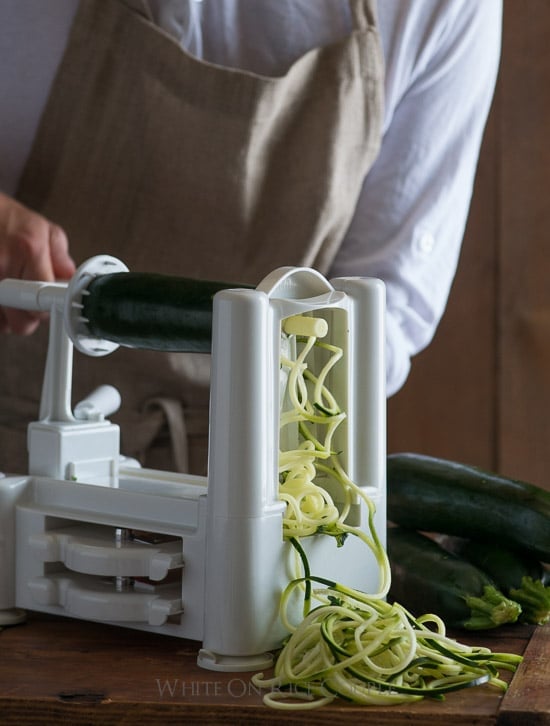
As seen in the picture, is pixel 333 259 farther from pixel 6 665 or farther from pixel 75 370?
pixel 6 665

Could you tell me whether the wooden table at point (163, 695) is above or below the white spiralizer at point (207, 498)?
below

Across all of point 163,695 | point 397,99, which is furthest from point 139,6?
point 163,695

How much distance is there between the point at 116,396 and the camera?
1.02 meters

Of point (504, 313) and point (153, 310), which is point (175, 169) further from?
point (504, 313)

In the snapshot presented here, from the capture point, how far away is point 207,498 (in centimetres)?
81

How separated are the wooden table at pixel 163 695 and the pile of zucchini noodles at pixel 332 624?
0.5 inches

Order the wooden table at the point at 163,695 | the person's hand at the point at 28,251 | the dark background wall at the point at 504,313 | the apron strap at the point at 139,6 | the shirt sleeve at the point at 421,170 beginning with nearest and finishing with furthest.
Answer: the wooden table at the point at 163,695 → the person's hand at the point at 28,251 → the apron strap at the point at 139,6 → the shirt sleeve at the point at 421,170 → the dark background wall at the point at 504,313

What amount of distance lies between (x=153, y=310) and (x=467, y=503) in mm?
359

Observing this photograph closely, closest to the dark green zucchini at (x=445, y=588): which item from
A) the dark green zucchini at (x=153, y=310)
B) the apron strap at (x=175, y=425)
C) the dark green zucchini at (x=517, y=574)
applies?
the dark green zucchini at (x=517, y=574)

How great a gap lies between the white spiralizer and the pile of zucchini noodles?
2 cm

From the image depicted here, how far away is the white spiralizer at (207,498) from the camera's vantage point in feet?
2.61

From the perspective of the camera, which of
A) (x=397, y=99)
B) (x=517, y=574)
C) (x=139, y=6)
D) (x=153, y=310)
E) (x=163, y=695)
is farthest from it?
(x=397, y=99)

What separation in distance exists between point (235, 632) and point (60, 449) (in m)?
0.23

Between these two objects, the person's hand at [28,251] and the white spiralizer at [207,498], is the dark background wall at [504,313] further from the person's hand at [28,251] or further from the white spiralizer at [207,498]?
the white spiralizer at [207,498]
